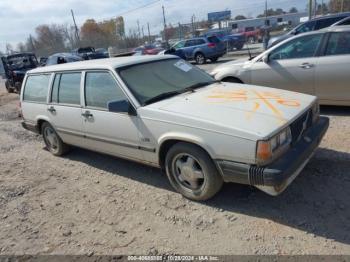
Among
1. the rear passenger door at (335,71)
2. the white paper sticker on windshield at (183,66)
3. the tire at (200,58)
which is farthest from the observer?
the tire at (200,58)

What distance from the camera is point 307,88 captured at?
19.9 ft

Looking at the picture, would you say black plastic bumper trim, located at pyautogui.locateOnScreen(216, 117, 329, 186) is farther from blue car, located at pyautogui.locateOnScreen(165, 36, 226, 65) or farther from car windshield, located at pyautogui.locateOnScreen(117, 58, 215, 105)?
blue car, located at pyautogui.locateOnScreen(165, 36, 226, 65)

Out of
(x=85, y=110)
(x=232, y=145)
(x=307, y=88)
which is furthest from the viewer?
(x=307, y=88)

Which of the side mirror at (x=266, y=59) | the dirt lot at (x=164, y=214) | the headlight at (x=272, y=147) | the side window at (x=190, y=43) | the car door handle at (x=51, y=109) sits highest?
the side mirror at (x=266, y=59)

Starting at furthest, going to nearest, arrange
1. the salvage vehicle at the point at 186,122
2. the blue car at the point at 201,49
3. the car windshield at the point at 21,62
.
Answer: the blue car at the point at 201,49 → the car windshield at the point at 21,62 → the salvage vehicle at the point at 186,122

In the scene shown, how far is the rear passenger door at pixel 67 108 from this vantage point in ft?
15.8

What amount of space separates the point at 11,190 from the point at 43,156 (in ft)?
4.48

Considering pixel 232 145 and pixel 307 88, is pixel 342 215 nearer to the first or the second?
pixel 232 145

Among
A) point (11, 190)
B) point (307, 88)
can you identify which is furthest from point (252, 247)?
point (307, 88)

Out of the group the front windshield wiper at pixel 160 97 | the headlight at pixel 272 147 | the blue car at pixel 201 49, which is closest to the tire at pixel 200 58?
the blue car at pixel 201 49

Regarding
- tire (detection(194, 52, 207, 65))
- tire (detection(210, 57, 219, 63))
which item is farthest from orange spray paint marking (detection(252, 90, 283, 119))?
tire (detection(210, 57, 219, 63))

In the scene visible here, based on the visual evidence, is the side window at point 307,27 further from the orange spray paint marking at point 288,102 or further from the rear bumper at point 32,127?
the rear bumper at point 32,127

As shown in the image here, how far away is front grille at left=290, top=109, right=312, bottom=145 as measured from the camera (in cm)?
345

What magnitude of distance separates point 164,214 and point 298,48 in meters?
4.28
